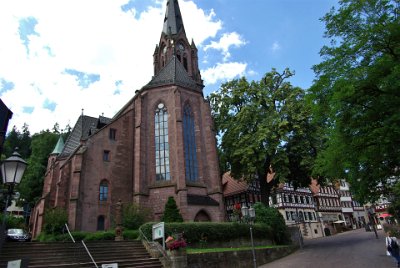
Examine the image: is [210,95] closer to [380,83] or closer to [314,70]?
[314,70]

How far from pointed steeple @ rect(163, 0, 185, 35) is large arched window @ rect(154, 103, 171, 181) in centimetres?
2043

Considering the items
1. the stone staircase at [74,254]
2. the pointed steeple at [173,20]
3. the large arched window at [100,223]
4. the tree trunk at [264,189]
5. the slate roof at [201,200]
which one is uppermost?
the pointed steeple at [173,20]

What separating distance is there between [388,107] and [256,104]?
18.9 metres

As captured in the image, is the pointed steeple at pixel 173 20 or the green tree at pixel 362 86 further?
the pointed steeple at pixel 173 20

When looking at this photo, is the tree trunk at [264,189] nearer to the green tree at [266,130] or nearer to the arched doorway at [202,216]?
the green tree at [266,130]

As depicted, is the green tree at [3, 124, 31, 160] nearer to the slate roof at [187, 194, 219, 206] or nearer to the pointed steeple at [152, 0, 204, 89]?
the pointed steeple at [152, 0, 204, 89]

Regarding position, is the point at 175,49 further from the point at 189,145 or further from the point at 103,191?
the point at 103,191

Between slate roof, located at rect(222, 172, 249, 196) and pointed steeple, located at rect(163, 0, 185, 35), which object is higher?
pointed steeple, located at rect(163, 0, 185, 35)

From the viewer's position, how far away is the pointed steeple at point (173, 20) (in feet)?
159

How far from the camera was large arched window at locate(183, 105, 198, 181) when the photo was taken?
96.8 ft

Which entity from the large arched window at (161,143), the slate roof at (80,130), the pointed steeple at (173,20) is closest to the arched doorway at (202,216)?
the large arched window at (161,143)

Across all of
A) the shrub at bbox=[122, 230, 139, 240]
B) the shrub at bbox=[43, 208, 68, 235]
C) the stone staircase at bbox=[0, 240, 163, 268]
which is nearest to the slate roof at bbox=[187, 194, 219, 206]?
the shrub at bbox=[122, 230, 139, 240]

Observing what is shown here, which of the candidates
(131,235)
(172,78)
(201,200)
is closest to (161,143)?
(201,200)

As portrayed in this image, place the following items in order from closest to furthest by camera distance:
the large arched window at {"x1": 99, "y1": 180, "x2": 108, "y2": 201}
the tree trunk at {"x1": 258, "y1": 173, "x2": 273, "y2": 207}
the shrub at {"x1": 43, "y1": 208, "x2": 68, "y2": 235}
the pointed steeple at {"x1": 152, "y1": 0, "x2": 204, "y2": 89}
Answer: the shrub at {"x1": 43, "y1": 208, "x2": 68, "y2": 235}, the large arched window at {"x1": 99, "y1": 180, "x2": 108, "y2": 201}, the tree trunk at {"x1": 258, "y1": 173, "x2": 273, "y2": 207}, the pointed steeple at {"x1": 152, "y1": 0, "x2": 204, "y2": 89}
